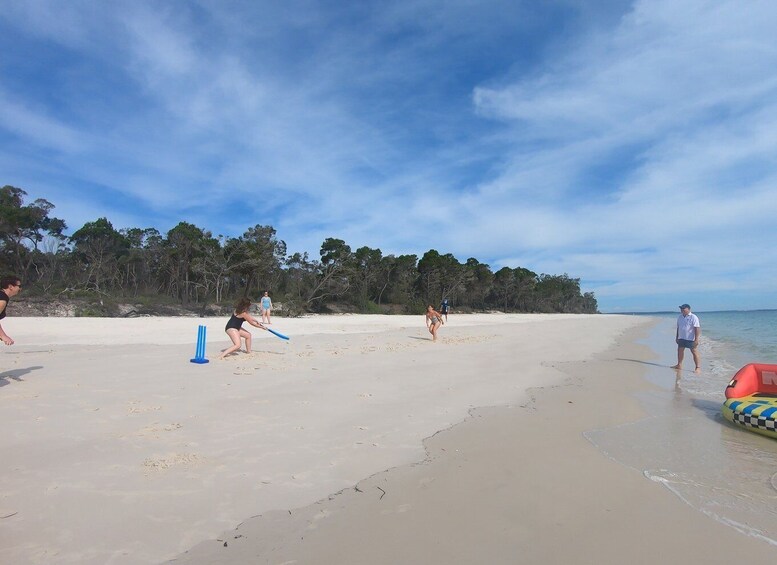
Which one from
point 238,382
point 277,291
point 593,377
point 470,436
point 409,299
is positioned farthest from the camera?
point 409,299

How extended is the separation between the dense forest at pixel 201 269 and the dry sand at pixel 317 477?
89.0 feet

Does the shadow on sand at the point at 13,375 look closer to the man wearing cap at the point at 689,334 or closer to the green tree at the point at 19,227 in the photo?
the man wearing cap at the point at 689,334

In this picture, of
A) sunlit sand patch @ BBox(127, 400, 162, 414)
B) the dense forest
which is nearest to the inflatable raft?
sunlit sand patch @ BBox(127, 400, 162, 414)

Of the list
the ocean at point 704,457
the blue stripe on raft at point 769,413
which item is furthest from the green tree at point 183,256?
the blue stripe on raft at point 769,413

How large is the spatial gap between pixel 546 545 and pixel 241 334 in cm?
911

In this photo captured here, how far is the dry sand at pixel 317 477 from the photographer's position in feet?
8.79

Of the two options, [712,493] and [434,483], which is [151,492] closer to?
[434,483]

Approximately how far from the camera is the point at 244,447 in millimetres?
4211

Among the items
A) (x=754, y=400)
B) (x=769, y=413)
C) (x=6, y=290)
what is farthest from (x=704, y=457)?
(x=6, y=290)

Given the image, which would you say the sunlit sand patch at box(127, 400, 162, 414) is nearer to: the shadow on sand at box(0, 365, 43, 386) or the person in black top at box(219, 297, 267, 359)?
the shadow on sand at box(0, 365, 43, 386)

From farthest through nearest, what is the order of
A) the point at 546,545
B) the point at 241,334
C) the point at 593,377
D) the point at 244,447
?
1. the point at 241,334
2. the point at 593,377
3. the point at 244,447
4. the point at 546,545

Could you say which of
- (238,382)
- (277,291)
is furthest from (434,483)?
(277,291)

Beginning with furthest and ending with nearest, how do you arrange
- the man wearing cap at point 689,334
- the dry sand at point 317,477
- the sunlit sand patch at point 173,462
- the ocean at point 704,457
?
the man wearing cap at point 689,334
the sunlit sand patch at point 173,462
the ocean at point 704,457
the dry sand at point 317,477

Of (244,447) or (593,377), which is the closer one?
(244,447)
